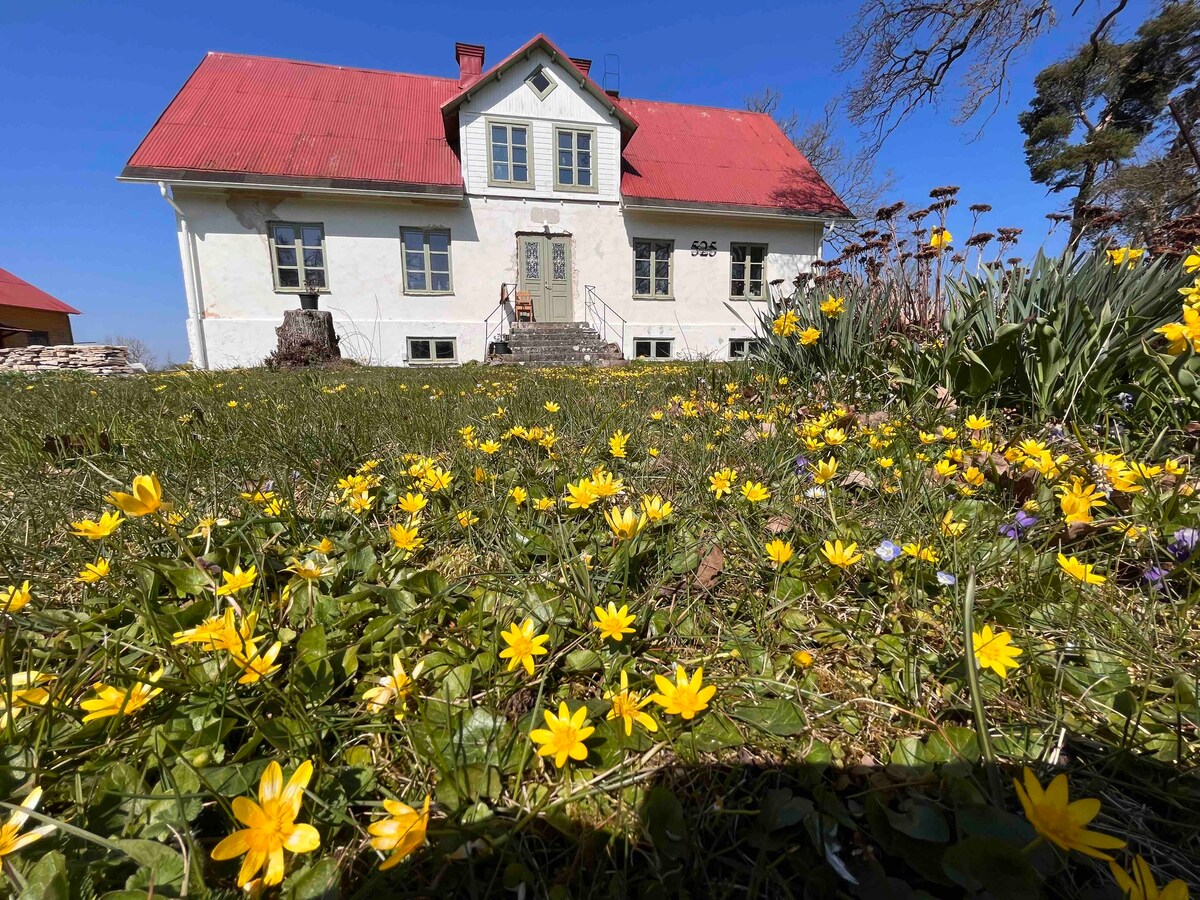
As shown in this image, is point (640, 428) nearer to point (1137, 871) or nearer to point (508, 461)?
point (508, 461)

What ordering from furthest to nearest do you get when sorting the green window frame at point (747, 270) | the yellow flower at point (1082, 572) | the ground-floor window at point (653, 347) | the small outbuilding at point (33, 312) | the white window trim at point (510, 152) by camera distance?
the small outbuilding at point (33, 312), the green window frame at point (747, 270), the ground-floor window at point (653, 347), the white window trim at point (510, 152), the yellow flower at point (1082, 572)

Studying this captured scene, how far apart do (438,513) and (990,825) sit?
4.66 feet

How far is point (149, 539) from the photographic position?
1.38 m

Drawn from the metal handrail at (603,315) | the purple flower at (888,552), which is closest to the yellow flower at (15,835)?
the purple flower at (888,552)

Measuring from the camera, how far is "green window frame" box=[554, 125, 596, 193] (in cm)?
1337

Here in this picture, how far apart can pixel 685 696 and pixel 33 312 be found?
3653cm

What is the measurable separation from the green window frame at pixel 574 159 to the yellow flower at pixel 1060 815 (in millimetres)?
14836

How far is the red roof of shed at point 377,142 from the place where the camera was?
38.2 ft

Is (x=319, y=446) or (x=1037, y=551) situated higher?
(x=319, y=446)

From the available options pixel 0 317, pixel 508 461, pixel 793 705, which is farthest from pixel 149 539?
pixel 0 317

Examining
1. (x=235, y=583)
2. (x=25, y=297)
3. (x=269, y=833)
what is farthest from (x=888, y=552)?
(x=25, y=297)

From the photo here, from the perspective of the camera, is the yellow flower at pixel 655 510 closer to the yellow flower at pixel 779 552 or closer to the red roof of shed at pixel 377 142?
the yellow flower at pixel 779 552

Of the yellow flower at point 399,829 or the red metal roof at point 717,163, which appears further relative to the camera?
the red metal roof at point 717,163

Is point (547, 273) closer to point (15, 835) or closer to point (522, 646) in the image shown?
point (522, 646)
